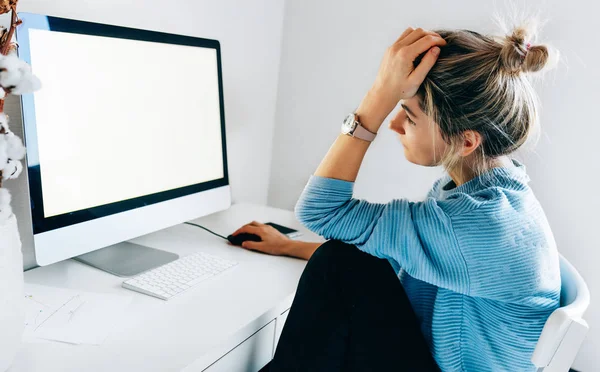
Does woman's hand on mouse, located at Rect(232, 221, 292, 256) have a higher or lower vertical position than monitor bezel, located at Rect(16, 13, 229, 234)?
lower

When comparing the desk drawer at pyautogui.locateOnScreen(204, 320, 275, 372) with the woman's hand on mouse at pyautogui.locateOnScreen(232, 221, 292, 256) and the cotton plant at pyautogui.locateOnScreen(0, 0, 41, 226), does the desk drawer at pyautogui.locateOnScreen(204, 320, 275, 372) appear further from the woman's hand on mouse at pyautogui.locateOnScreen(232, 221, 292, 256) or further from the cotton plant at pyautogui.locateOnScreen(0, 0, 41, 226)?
the cotton plant at pyautogui.locateOnScreen(0, 0, 41, 226)

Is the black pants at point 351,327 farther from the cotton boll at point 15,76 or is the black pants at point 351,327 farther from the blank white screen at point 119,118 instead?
the cotton boll at point 15,76

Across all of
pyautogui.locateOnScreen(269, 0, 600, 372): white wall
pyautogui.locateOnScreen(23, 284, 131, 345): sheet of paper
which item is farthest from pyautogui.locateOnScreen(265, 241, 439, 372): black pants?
pyautogui.locateOnScreen(269, 0, 600, 372): white wall

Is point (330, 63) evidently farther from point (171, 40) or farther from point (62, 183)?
point (62, 183)

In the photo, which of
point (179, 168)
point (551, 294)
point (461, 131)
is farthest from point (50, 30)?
point (551, 294)

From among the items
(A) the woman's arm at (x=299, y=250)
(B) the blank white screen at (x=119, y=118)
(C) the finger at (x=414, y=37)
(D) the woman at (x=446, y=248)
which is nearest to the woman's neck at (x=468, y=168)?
(D) the woman at (x=446, y=248)

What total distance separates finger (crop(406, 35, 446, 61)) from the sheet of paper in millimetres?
684

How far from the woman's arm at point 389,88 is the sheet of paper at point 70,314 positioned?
1.54 ft

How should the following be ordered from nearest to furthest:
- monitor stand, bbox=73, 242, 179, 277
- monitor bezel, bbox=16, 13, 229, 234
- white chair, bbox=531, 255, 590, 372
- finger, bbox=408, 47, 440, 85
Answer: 1. white chair, bbox=531, 255, 590, 372
2. monitor bezel, bbox=16, 13, 229, 234
3. finger, bbox=408, 47, 440, 85
4. monitor stand, bbox=73, 242, 179, 277

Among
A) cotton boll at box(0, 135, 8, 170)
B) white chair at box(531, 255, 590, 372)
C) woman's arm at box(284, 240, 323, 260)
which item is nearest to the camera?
cotton boll at box(0, 135, 8, 170)

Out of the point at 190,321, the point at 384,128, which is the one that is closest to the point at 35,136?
the point at 190,321

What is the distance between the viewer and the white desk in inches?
28.7

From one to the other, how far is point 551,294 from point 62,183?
34.7 inches

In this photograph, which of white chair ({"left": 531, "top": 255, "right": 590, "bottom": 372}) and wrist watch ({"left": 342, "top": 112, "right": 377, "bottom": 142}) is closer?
white chair ({"left": 531, "top": 255, "right": 590, "bottom": 372})
